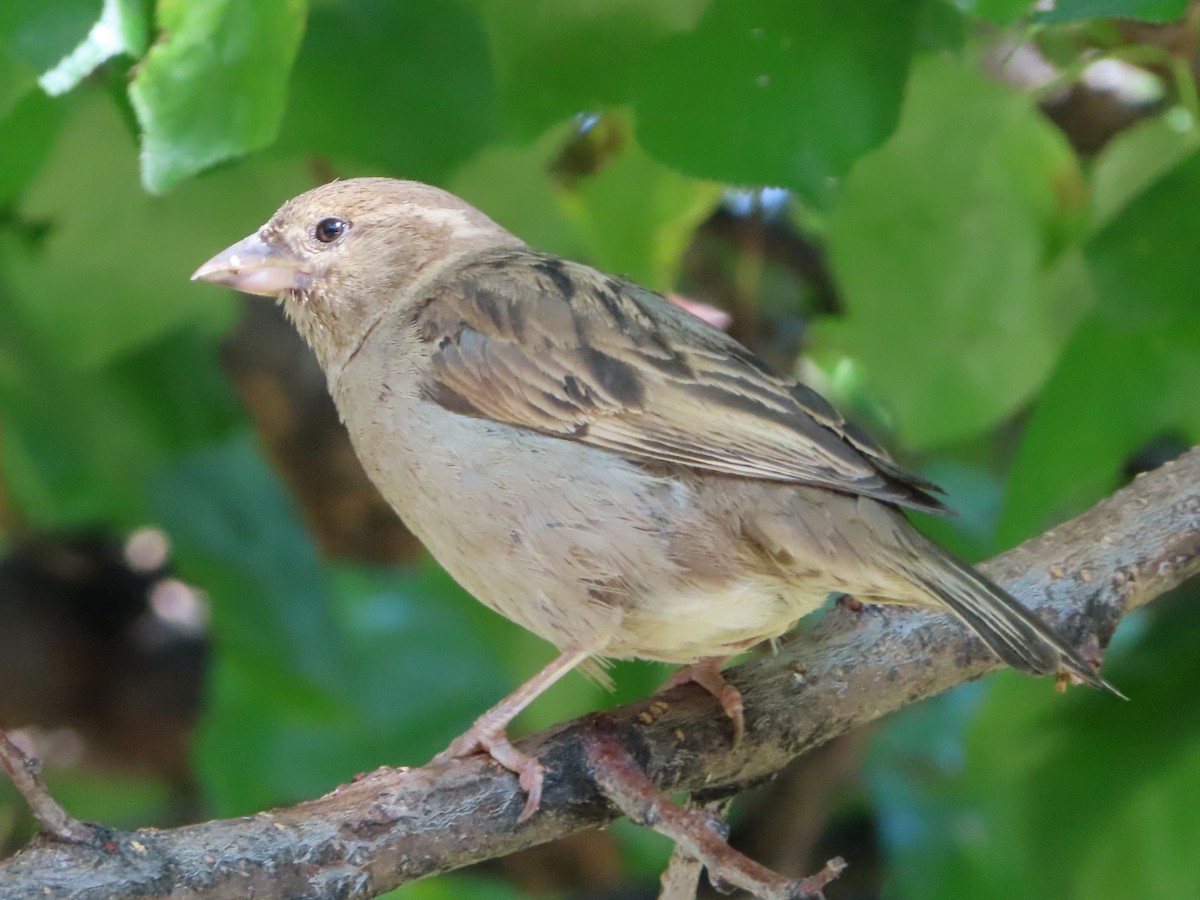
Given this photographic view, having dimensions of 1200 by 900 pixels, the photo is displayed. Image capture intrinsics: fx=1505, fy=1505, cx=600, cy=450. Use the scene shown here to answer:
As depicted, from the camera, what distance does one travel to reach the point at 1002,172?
132 inches

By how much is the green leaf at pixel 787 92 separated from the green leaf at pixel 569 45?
0.27 metres

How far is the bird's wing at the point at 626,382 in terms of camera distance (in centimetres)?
302

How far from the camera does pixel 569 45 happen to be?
3.12 m

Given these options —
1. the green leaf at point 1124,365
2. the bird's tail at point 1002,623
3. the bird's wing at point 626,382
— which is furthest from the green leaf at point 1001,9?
the bird's tail at point 1002,623

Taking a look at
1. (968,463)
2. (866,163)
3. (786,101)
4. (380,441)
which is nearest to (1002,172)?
(866,163)

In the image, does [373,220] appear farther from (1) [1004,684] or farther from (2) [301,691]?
(1) [1004,684]

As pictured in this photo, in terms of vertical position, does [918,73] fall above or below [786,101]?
above

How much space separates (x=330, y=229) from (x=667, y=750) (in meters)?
1.58

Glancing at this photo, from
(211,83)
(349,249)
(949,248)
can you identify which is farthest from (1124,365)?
(211,83)

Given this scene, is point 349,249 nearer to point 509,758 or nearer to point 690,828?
point 509,758

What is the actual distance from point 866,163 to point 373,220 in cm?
125

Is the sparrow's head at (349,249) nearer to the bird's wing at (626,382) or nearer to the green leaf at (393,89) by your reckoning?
the bird's wing at (626,382)

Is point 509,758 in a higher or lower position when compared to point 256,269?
lower

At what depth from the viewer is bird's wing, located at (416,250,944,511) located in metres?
3.02
